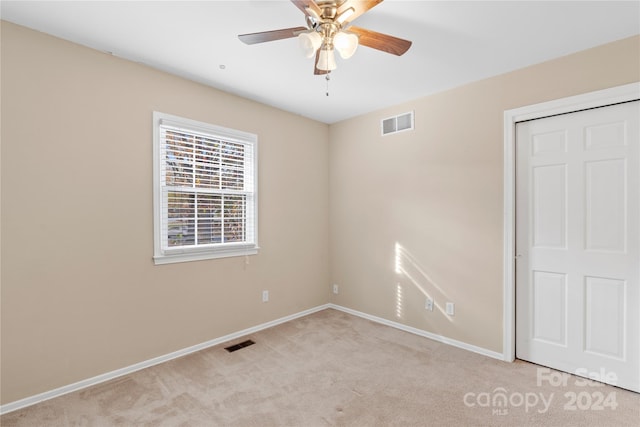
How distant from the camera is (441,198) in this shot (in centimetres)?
320

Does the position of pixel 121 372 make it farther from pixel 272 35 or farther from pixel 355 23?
pixel 355 23

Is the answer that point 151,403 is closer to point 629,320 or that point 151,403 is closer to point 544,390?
point 544,390

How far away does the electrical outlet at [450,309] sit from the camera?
10.1 feet

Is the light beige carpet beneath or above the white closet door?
beneath

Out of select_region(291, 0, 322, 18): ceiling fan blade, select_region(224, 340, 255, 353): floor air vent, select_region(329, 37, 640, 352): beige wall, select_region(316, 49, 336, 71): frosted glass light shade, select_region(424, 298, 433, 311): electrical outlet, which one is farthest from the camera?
select_region(424, 298, 433, 311): electrical outlet

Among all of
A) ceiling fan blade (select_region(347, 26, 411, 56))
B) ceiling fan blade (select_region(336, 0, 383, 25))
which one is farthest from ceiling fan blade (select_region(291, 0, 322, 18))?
ceiling fan blade (select_region(347, 26, 411, 56))

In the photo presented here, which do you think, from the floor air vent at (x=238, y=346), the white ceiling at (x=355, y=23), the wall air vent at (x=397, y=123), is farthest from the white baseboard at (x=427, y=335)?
the white ceiling at (x=355, y=23)

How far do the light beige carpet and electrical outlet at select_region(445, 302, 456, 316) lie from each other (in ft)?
1.16

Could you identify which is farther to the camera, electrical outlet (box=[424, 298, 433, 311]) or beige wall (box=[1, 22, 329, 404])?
electrical outlet (box=[424, 298, 433, 311])

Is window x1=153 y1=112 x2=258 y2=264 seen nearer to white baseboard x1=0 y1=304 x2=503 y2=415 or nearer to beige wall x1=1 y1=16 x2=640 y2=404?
beige wall x1=1 y1=16 x2=640 y2=404

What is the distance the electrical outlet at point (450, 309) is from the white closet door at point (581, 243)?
21.6 inches

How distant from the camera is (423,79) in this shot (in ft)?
9.46

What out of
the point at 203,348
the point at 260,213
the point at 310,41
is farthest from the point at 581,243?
the point at 203,348

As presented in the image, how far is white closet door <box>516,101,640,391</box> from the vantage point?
2.26 meters
